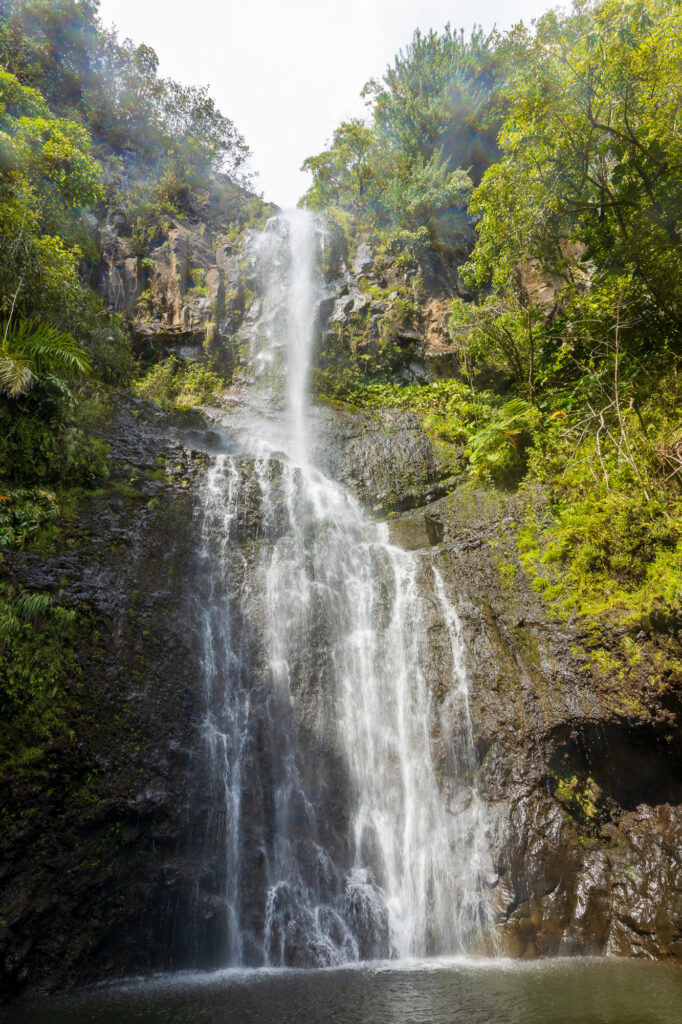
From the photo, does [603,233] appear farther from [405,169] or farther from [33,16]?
[33,16]

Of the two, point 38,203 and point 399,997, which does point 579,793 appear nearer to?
point 399,997

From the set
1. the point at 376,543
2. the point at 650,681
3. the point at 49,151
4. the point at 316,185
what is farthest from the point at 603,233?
the point at 316,185

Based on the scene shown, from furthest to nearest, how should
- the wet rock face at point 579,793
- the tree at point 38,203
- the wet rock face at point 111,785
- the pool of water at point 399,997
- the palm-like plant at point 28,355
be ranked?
the tree at point 38,203 < the palm-like plant at point 28,355 < the wet rock face at point 579,793 < the wet rock face at point 111,785 < the pool of water at point 399,997

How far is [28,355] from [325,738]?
7.45 m

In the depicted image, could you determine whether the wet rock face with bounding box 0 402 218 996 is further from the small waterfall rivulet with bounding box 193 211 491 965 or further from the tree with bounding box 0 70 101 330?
the tree with bounding box 0 70 101 330

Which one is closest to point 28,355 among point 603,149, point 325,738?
point 325,738

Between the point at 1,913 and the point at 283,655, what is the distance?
430 centimetres

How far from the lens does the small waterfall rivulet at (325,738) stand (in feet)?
20.1

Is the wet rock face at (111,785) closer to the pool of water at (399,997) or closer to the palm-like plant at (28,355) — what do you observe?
the pool of water at (399,997)

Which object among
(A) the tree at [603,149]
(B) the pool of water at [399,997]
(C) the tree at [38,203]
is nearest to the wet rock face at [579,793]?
(B) the pool of water at [399,997]

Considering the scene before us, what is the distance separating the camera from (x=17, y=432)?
7609 millimetres

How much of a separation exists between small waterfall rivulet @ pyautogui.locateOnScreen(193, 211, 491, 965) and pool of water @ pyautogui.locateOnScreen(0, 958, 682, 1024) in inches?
21.0

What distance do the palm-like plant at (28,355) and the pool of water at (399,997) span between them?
7.29 m

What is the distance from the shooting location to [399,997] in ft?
15.1
